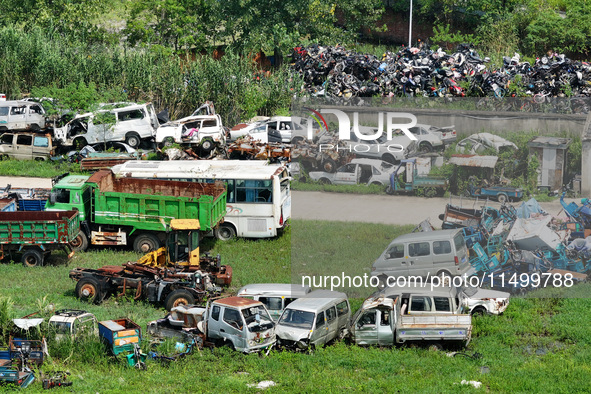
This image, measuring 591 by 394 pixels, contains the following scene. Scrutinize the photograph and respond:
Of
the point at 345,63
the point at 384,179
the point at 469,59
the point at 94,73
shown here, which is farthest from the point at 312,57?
the point at 384,179

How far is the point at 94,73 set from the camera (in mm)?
36219

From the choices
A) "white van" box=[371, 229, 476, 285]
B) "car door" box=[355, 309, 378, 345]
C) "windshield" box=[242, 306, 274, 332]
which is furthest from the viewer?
"white van" box=[371, 229, 476, 285]

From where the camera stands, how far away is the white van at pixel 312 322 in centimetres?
1598

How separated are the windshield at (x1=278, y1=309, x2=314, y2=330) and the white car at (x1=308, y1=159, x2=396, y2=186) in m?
3.44

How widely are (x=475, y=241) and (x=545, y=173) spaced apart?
7.42ft

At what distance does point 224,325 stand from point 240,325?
369 mm

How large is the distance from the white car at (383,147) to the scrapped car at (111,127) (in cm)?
1418

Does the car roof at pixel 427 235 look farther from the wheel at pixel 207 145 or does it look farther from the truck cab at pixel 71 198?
the wheel at pixel 207 145

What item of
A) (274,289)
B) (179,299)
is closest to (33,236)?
(179,299)

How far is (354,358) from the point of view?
15.6m

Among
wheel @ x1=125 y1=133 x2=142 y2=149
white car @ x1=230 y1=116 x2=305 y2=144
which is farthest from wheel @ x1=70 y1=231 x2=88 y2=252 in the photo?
white car @ x1=230 y1=116 x2=305 y2=144

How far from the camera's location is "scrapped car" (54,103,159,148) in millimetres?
30328

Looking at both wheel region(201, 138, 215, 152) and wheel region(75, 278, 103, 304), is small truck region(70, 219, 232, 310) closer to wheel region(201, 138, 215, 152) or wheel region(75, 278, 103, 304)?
wheel region(75, 278, 103, 304)

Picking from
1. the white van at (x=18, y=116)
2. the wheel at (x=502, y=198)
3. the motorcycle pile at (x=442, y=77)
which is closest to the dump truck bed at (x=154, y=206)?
the wheel at (x=502, y=198)
